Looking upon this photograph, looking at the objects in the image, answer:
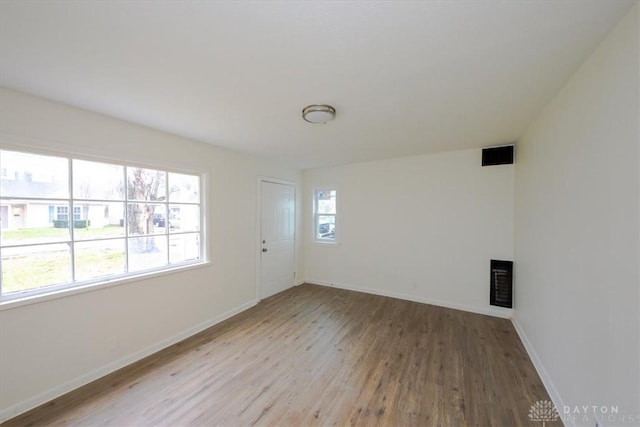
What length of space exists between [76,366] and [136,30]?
2.63 meters

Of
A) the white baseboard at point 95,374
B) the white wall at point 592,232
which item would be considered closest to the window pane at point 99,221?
the white baseboard at point 95,374

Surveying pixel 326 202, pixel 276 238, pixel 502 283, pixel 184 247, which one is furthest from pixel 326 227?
pixel 502 283

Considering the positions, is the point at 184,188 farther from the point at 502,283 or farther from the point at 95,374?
the point at 502,283

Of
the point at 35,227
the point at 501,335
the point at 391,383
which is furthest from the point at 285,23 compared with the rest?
the point at 501,335

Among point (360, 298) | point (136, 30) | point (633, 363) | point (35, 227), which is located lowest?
point (360, 298)

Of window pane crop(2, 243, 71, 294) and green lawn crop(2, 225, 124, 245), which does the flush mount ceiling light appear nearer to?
green lawn crop(2, 225, 124, 245)

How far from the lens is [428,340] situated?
2.87m

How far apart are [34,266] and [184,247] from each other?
4.13ft

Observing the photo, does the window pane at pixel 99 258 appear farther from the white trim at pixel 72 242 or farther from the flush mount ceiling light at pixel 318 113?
the flush mount ceiling light at pixel 318 113

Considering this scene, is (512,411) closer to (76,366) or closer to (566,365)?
(566,365)

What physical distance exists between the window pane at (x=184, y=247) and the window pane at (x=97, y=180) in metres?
0.74

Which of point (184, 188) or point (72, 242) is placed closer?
point (72, 242)

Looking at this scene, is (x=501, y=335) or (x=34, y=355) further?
(x=501, y=335)

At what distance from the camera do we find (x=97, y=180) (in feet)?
7.61
